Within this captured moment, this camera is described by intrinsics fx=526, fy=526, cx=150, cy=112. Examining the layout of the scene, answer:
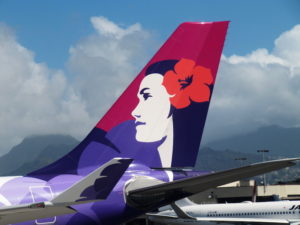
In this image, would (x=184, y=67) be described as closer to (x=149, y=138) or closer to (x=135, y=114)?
(x=135, y=114)

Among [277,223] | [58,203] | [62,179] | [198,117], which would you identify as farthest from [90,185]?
[277,223]

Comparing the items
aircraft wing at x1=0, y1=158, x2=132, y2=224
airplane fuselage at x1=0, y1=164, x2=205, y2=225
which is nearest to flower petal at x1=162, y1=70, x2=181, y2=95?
airplane fuselage at x1=0, y1=164, x2=205, y2=225

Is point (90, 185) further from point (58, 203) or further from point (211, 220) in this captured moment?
point (211, 220)

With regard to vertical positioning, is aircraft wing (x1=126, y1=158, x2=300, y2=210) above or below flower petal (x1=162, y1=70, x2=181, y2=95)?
below

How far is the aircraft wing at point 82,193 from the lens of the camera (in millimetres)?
7055

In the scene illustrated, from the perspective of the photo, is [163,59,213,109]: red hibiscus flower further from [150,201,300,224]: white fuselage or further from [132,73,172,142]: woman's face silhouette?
[150,201,300,224]: white fuselage

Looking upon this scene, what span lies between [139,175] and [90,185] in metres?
4.43

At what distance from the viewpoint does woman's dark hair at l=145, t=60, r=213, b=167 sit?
12.7m

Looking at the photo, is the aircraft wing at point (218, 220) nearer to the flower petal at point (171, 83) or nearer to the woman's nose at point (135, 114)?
the flower petal at point (171, 83)

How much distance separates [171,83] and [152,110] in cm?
84

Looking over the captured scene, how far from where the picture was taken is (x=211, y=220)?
5131 cm

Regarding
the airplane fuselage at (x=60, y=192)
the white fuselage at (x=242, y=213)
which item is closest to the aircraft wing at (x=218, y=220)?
the white fuselage at (x=242, y=213)

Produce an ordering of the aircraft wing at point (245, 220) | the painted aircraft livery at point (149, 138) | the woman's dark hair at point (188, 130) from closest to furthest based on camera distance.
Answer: the painted aircraft livery at point (149, 138)
the woman's dark hair at point (188, 130)
the aircraft wing at point (245, 220)

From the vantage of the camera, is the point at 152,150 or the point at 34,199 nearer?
the point at 34,199
